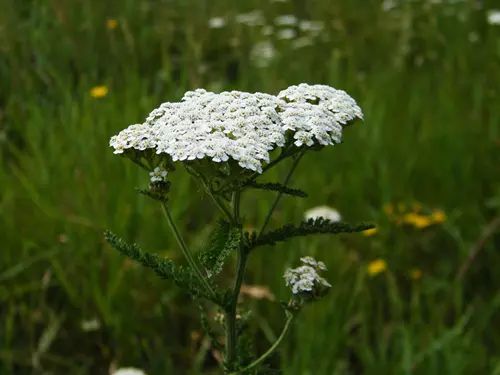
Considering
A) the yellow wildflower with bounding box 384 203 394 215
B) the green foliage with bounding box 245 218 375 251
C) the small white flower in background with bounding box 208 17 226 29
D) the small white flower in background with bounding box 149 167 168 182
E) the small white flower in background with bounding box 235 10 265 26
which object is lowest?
the green foliage with bounding box 245 218 375 251

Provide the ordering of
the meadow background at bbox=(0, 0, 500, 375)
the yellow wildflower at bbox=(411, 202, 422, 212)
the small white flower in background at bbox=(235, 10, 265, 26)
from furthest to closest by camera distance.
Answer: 1. the small white flower in background at bbox=(235, 10, 265, 26)
2. the yellow wildflower at bbox=(411, 202, 422, 212)
3. the meadow background at bbox=(0, 0, 500, 375)

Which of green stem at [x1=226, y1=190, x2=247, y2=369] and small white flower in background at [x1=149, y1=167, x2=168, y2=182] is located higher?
small white flower in background at [x1=149, y1=167, x2=168, y2=182]

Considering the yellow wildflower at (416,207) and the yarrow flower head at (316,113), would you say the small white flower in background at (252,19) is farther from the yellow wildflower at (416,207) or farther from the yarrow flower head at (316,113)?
the yarrow flower head at (316,113)

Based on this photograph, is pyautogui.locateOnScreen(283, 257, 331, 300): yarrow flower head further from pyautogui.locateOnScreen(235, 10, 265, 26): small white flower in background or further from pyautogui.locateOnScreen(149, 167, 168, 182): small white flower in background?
pyautogui.locateOnScreen(235, 10, 265, 26): small white flower in background

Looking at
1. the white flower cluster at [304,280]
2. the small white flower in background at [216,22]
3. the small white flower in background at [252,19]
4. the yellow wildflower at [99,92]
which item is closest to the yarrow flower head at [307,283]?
the white flower cluster at [304,280]

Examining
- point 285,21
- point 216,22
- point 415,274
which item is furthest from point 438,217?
A: point 285,21

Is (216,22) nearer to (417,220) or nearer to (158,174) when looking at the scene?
(417,220)

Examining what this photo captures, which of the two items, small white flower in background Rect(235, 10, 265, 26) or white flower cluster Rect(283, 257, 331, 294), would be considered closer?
white flower cluster Rect(283, 257, 331, 294)

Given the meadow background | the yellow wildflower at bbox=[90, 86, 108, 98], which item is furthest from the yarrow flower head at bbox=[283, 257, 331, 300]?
the yellow wildflower at bbox=[90, 86, 108, 98]
